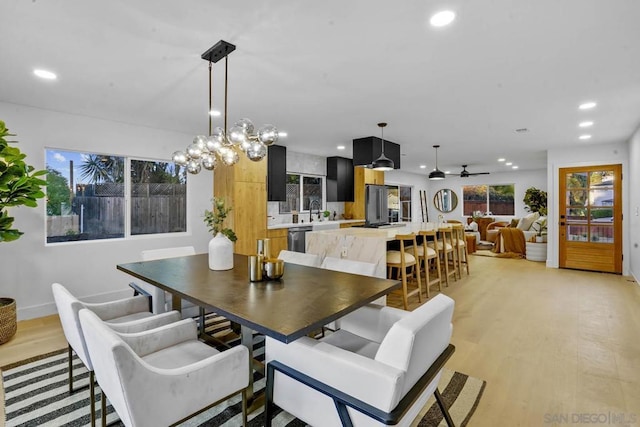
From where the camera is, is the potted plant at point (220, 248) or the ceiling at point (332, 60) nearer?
the ceiling at point (332, 60)

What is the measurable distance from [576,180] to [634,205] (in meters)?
1.18

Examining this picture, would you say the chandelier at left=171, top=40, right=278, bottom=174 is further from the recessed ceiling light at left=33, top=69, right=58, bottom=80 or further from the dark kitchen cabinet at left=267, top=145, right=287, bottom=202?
the dark kitchen cabinet at left=267, top=145, right=287, bottom=202

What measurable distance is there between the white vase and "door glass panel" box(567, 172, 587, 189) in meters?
6.89

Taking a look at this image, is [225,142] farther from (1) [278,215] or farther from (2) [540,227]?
(2) [540,227]

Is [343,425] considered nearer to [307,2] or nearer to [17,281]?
[307,2]

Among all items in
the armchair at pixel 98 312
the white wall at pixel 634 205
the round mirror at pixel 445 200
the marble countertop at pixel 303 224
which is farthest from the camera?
the round mirror at pixel 445 200

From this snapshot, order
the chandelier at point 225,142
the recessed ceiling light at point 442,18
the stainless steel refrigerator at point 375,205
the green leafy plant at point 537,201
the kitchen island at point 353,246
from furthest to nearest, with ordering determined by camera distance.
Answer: the green leafy plant at point 537,201
the stainless steel refrigerator at point 375,205
the kitchen island at point 353,246
the chandelier at point 225,142
the recessed ceiling light at point 442,18

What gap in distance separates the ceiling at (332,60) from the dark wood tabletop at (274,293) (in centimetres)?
169

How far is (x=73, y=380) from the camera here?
7.66ft

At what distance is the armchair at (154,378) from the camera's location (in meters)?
1.22

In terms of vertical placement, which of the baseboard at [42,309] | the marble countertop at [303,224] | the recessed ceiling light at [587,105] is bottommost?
the baseboard at [42,309]

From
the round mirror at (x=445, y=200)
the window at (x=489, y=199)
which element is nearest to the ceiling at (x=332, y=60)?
the window at (x=489, y=199)

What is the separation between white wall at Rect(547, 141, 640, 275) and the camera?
18.8 ft

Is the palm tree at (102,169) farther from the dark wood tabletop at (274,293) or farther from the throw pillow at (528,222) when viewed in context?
the throw pillow at (528,222)
